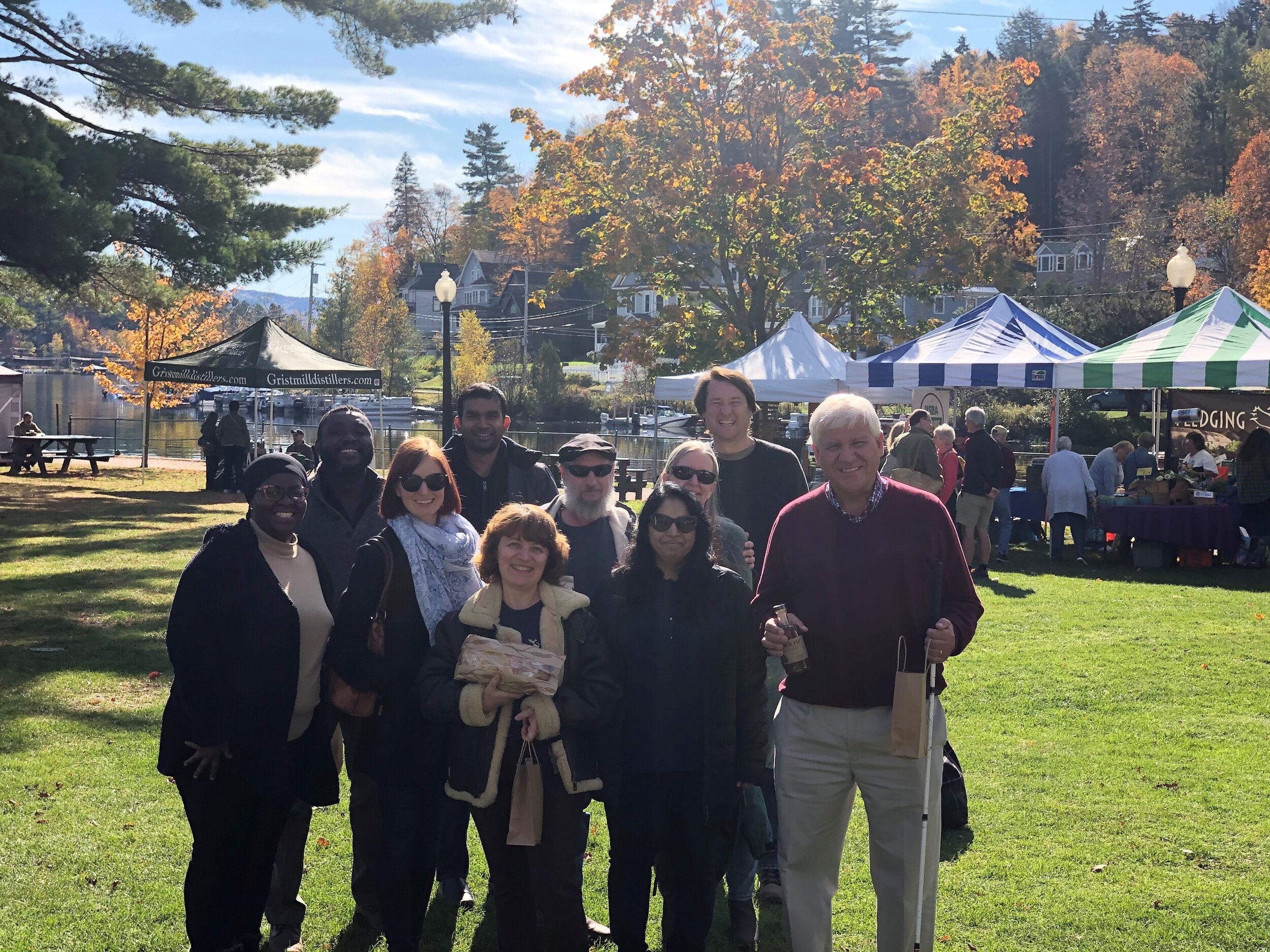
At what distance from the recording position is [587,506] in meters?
4.57

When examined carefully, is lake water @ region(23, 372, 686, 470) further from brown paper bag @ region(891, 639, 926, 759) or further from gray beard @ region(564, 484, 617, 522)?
brown paper bag @ region(891, 639, 926, 759)

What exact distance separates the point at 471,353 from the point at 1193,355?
183 ft

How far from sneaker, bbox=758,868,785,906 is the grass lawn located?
0.16m

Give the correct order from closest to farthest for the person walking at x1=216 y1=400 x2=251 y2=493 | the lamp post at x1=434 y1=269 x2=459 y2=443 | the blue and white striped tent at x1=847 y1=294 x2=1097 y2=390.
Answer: the blue and white striped tent at x1=847 y1=294 x2=1097 y2=390 < the lamp post at x1=434 y1=269 x2=459 y2=443 < the person walking at x1=216 y1=400 x2=251 y2=493

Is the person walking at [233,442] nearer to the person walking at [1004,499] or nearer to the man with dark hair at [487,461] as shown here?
the person walking at [1004,499]

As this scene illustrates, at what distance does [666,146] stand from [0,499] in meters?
15.4

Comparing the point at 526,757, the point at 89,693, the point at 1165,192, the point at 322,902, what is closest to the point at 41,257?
the point at 89,693

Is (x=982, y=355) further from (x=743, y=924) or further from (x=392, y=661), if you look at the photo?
(x=392, y=661)

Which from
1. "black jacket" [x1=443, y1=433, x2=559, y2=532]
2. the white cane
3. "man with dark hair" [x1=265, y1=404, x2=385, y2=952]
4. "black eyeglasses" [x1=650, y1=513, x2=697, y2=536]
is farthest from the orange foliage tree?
the white cane

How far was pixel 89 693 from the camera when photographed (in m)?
8.16

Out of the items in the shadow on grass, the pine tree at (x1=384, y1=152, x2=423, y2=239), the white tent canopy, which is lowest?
the shadow on grass

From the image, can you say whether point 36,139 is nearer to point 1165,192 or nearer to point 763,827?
point 763,827

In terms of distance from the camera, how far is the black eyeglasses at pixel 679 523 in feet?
12.5

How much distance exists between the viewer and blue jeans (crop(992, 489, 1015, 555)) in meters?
15.2
